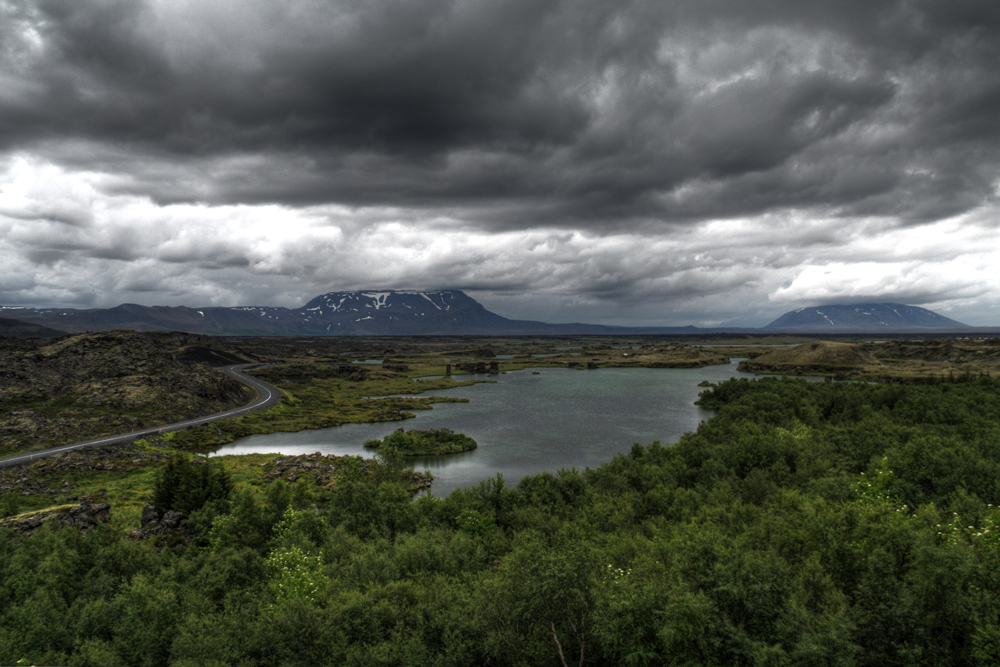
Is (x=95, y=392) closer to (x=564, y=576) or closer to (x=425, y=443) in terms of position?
(x=425, y=443)

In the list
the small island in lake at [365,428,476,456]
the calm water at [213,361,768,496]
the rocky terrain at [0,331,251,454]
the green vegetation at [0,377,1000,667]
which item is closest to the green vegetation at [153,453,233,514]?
the green vegetation at [0,377,1000,667]

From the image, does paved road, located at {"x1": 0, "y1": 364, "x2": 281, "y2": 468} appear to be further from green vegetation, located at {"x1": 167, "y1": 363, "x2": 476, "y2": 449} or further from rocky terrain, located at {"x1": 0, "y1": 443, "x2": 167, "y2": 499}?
rocky terrain, located at {"x1": 0, "y1": 443, "x2": 167, "y2": 499}

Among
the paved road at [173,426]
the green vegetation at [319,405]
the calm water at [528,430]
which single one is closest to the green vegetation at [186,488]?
the calm water at [528,430]

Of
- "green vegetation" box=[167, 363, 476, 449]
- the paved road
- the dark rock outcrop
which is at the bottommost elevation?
"green vegetation" box=[167, 363, 476, 449]

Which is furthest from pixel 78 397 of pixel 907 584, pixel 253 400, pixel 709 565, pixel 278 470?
pixel 907 584

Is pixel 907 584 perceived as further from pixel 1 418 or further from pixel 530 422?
pixel 1 418

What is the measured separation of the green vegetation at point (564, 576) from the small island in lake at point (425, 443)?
30.0 m

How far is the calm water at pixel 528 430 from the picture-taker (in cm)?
8006

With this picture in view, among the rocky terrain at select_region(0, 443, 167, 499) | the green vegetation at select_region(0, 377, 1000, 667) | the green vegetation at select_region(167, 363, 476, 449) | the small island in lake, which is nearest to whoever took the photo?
the green vegetation at select_region(0, 377, 1000, 667)

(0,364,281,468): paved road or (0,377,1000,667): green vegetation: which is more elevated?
(0,377,1000,667): green vegetation

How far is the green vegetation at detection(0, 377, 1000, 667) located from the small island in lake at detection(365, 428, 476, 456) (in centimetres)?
3004

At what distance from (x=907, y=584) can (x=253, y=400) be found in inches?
5849

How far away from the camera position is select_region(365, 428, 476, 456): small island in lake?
3460 inches

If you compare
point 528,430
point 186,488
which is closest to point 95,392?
point 186,488
